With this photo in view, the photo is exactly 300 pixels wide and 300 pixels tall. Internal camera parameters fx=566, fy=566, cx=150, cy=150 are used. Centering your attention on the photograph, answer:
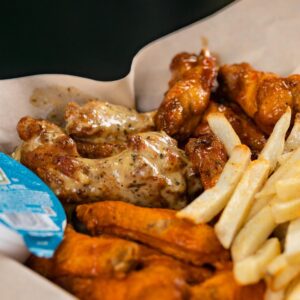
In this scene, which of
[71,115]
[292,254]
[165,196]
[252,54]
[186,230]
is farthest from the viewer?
[252,54]

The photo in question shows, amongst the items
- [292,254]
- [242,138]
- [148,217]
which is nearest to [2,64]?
[242,138]

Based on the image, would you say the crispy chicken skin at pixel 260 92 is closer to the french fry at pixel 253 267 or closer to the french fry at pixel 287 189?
the french fry at pixel 287 189

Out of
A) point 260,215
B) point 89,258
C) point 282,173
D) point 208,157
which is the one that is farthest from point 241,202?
point 89,258

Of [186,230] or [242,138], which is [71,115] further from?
[186,230]

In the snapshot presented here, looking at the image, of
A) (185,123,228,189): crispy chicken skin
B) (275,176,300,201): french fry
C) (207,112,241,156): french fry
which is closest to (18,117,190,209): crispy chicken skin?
(185,123,228,189): crispy chicken skin

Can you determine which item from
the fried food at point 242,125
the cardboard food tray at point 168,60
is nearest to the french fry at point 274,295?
the fried food at point 242,125

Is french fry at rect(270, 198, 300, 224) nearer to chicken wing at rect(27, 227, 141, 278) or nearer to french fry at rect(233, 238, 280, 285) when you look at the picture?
french fry at rect(233, 238, 280, 285)
